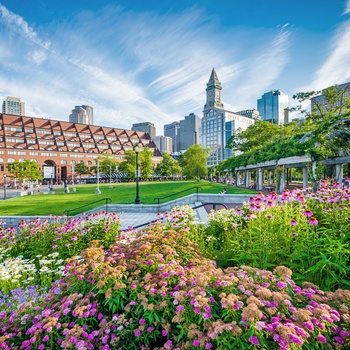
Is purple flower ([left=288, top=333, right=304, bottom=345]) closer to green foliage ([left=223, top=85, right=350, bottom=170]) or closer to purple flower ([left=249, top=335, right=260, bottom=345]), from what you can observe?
purple flower ([left=249, top=335, right=260, bottom=345])

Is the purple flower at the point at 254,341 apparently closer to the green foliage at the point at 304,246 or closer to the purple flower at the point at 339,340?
the purple flower at the point at 339,340

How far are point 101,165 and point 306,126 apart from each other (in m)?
63.2

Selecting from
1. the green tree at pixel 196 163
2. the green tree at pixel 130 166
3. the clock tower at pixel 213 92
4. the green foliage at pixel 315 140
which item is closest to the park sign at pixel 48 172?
the green tree at pixel 130 166

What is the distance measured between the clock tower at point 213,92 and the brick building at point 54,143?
10158cm

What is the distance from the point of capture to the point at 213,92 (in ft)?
604

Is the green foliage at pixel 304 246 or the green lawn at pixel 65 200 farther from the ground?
the green foliage at pixel 304 246

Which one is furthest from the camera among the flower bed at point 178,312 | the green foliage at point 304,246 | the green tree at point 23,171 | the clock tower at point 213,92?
the clock tower at point 213,92

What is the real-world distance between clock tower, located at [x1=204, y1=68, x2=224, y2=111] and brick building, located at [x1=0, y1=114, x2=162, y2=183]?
101580 millimetres

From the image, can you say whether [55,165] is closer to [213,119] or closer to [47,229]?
[47,229]

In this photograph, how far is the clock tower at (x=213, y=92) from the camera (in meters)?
183

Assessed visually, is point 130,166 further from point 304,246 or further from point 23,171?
point 304,246

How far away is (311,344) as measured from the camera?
5.96 feet

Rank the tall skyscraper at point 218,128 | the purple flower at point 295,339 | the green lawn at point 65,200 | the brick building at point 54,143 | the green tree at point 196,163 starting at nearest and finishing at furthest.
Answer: the purple flower at point 295,339
the green lawn at point 65,200
the green tree at point 196,163
the brick building at point 54,143
the tall skyscraper at point 218,128

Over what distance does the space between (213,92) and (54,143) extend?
445ft
